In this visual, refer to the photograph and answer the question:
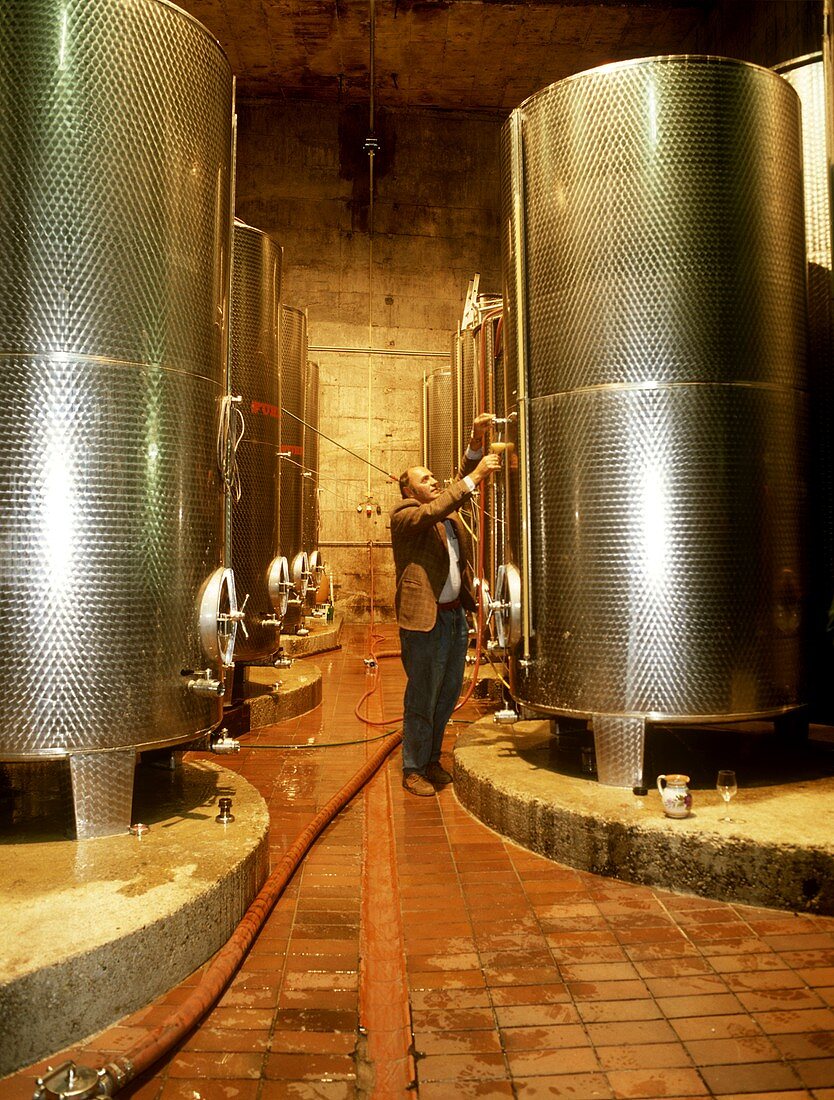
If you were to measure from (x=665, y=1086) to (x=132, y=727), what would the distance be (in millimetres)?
2080

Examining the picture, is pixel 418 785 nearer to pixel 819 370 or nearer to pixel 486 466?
pixel 486 466

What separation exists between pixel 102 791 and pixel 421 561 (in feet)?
7.44

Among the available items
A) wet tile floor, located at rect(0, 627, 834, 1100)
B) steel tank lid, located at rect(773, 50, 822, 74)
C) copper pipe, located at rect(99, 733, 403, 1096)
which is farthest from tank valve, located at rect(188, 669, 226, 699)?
steel tank lid, located at rect(773, 50, 822, 74)

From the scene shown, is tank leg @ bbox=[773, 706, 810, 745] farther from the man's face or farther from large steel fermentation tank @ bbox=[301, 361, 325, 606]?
large steel fermentation tank @ bbox=[301, 361, 325, 606]

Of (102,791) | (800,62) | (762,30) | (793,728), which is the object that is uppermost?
(762,30)

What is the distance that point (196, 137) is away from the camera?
10.9ft

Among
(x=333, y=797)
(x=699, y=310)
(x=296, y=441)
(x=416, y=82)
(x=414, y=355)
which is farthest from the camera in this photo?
(x=414, y=355)

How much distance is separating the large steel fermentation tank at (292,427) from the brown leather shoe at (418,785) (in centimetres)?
418

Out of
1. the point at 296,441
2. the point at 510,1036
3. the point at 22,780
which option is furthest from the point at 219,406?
the point at 296,441

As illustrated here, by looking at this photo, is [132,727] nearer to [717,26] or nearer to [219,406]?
[219,406]

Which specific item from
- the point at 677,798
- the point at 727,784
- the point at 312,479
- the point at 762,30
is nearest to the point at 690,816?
the point at 677,798

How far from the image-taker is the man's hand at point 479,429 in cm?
437

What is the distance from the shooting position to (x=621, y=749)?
3709 mm

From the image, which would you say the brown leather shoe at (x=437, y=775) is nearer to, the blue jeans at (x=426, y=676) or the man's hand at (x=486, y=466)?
the blue jeans at (x=426, y=676)
